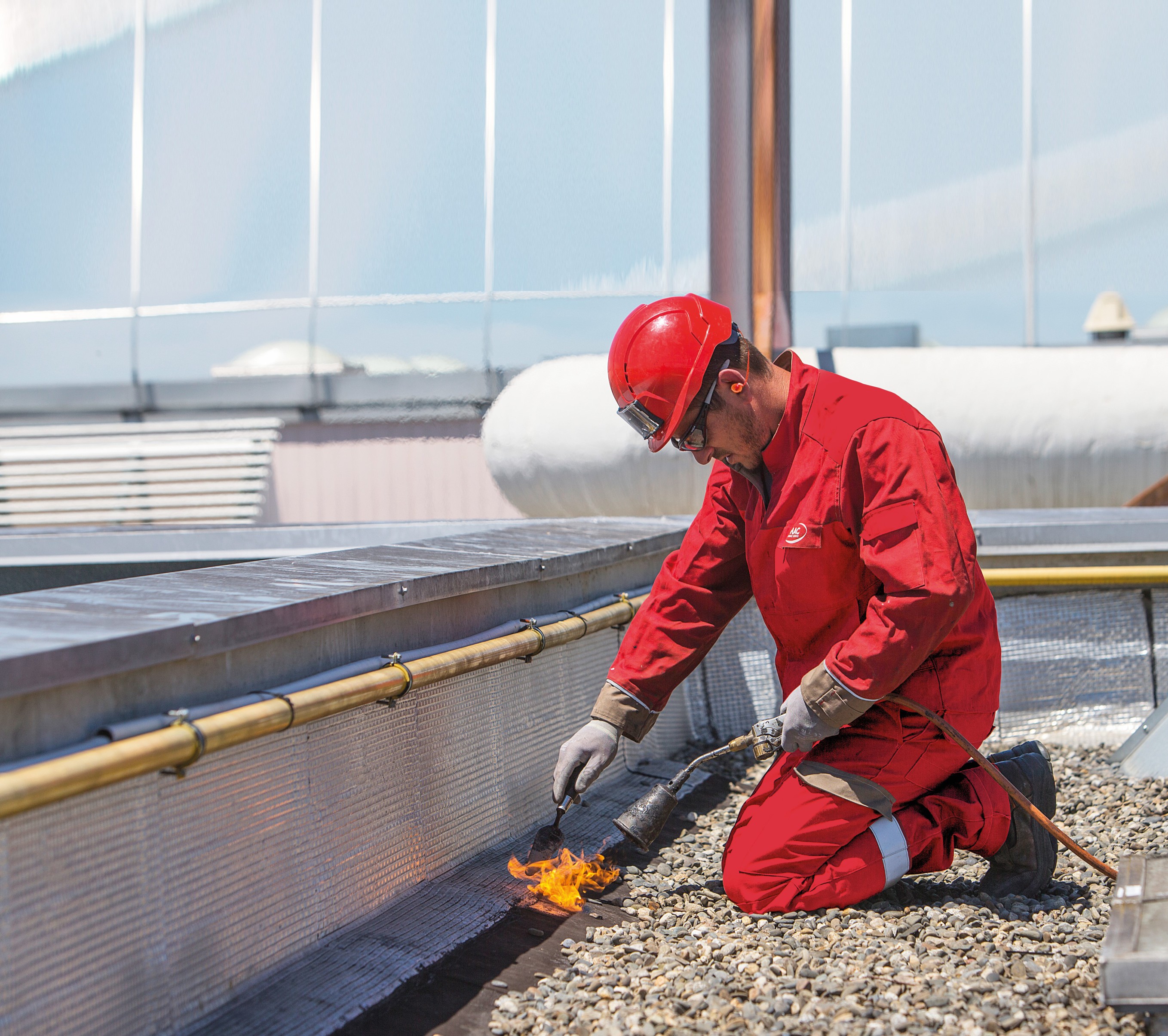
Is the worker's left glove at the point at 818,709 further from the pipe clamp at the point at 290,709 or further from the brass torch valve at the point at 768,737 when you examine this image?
the pipe clamp at the point at 290,709

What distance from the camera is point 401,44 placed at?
938cm

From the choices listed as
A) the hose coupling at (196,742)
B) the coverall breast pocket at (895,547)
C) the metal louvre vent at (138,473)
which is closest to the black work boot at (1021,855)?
the coverall breast pocket at (895,547)

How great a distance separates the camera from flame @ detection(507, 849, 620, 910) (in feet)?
8.35

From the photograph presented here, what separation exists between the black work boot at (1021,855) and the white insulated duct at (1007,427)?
2.88 meters

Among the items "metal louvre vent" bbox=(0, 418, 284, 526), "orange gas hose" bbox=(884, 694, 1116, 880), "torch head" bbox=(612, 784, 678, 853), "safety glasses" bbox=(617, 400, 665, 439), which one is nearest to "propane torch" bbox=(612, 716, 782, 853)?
"torch head" bbox=(612, 784, 678, 853)

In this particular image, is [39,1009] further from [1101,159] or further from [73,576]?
[1101,159]

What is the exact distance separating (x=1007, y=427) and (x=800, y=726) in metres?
3.59

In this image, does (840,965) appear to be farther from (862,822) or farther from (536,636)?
(536,636)

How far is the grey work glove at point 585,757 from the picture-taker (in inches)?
100

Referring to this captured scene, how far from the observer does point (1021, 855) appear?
252cm

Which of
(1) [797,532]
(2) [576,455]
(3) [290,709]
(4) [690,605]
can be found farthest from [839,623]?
(2) [576,455]

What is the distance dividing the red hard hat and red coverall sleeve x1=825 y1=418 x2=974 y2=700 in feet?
1.20

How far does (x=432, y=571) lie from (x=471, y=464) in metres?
5.35

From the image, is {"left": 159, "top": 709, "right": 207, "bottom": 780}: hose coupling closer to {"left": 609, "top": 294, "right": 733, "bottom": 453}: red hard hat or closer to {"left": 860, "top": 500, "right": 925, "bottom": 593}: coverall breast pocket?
{"left": 609, "top": 294, "right": 733, "bottom": 453}: red hard hat
